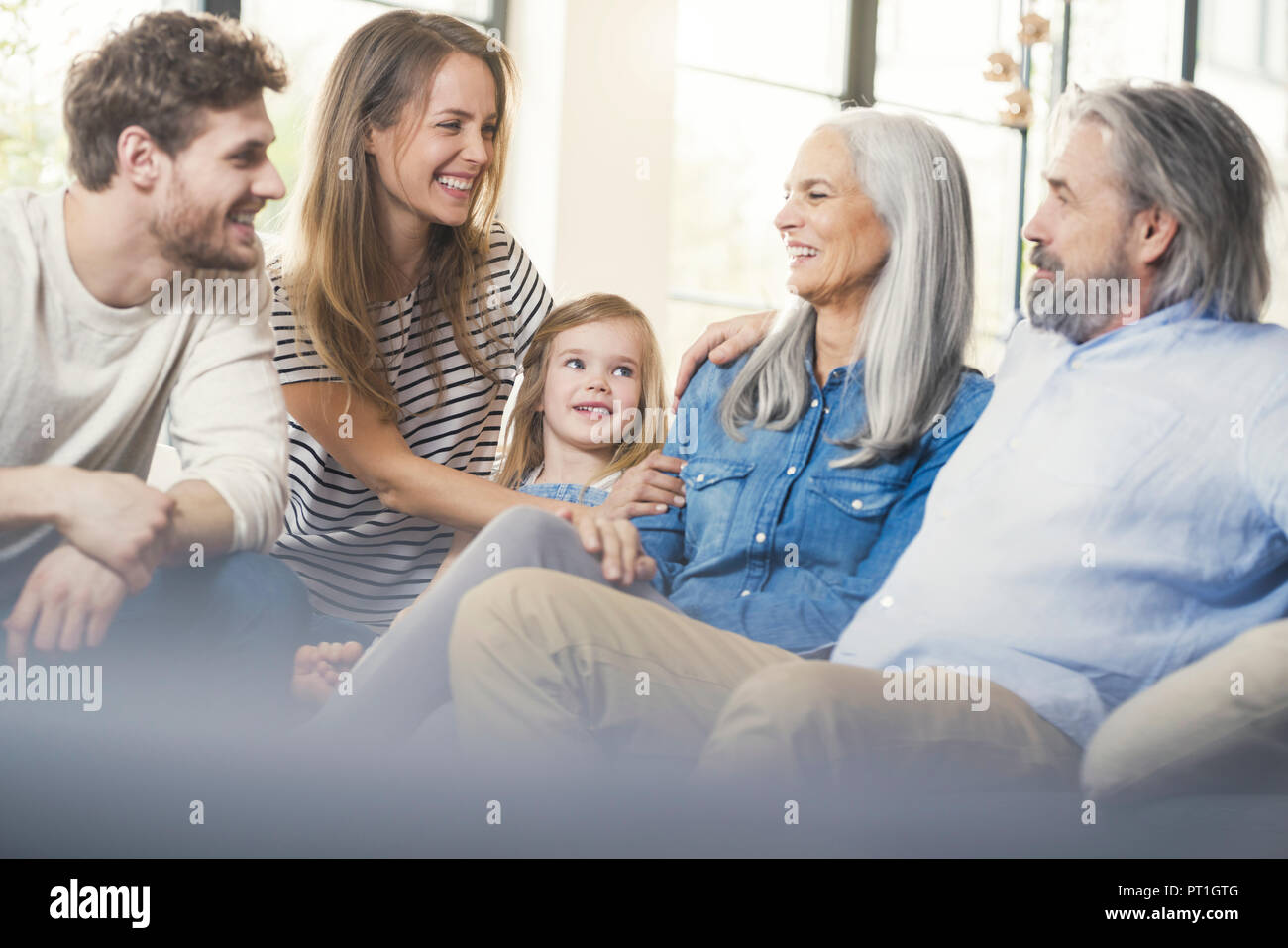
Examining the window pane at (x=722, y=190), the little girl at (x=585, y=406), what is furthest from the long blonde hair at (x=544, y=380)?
the window pane at (x=722, y=190)

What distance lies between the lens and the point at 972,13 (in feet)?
12.8

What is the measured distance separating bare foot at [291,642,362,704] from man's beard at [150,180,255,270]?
343 millimetres

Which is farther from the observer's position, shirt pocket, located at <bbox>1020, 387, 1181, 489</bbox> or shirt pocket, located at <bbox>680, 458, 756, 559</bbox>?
shirt pocket, located at <bbox>680, 458, 756, 559</bbox>

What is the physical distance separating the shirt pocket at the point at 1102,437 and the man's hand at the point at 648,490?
1.13 feet

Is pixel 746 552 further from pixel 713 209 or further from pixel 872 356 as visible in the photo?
pixel 713 209

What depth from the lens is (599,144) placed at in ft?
8.97

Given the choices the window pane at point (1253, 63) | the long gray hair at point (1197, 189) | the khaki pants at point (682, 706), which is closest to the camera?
the khaki pants at point (682, 706)

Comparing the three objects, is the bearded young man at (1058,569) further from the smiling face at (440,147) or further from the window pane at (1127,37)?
the window pane at (1127,37)

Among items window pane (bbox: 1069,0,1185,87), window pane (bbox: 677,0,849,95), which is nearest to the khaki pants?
window pane (bbox: 1069,0,1185,87)

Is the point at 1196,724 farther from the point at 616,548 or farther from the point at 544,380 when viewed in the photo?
the point at 544,380

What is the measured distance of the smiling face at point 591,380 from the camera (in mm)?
1419

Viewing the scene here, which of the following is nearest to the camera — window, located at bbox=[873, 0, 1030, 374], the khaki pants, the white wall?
the khaki pants

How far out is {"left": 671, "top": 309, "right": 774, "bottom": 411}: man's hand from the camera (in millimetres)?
1408

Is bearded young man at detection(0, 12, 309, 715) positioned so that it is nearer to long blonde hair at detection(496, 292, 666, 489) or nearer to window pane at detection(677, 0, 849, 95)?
long blonde hair at detection(496, 292, 666, 489)
